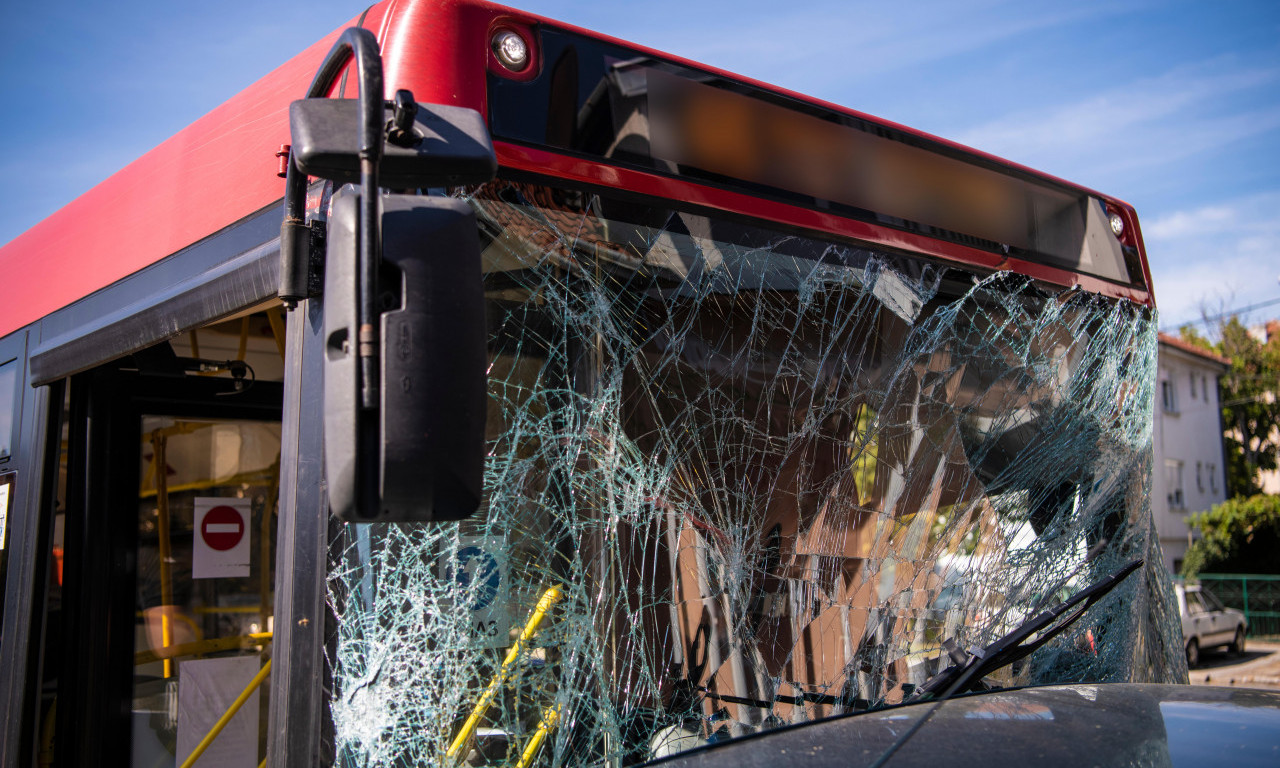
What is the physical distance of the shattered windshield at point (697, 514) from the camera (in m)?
1.63

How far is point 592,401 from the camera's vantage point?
182 cm

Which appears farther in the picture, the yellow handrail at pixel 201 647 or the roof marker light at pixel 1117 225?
the yellow handrail at pixel 201 647

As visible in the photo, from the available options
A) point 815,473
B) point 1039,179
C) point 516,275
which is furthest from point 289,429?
point 1039,179

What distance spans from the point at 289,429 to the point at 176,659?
7.26 feet

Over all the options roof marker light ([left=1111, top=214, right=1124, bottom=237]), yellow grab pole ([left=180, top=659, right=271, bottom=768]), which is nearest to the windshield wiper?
roof marker light ([left=1111, top=214, right=1124, bottom=237])

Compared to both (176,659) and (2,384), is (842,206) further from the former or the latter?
(176,659)

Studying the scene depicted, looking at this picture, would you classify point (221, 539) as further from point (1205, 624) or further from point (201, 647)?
point (1205, 624)

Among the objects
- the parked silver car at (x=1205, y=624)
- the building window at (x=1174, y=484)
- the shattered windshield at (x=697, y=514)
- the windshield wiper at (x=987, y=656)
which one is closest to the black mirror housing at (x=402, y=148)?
the shattered windshield at (x=697, y=514)

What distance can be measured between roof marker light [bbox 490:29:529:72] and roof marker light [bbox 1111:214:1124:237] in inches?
75.9

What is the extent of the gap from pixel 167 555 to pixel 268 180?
2.11 m

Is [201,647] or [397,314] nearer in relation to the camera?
[397,314]

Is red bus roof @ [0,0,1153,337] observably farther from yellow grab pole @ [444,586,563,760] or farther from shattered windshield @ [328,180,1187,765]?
yellow grab pole @ [444,586,563,760]

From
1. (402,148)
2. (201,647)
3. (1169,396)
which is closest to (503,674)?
(402,148)

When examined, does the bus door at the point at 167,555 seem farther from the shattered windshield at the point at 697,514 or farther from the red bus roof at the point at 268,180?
the shattered windshield at the point at 697,514
